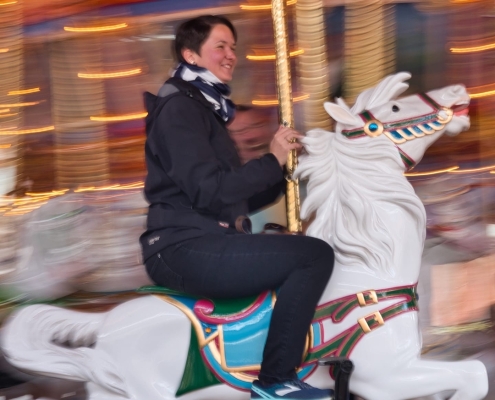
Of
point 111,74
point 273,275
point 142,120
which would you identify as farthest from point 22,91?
point 273,275

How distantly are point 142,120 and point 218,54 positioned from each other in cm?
136

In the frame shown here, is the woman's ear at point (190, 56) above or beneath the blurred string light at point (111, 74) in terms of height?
above

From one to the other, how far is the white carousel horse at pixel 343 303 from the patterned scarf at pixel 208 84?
0.30 m

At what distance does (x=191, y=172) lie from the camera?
242 centimetres

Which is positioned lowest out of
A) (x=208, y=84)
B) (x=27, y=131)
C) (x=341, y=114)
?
(x=27, y=131)

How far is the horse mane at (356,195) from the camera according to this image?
250cm

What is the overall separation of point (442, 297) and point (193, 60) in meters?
1.94

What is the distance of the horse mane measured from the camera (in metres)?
2.50

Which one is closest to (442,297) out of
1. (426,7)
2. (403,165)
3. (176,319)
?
(426,7)

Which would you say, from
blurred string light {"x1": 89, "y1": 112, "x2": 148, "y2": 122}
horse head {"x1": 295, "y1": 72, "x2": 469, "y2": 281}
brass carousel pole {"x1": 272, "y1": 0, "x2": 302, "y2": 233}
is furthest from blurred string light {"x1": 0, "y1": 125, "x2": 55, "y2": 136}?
horse head {"x1": 295, "y1": 72, "x2": 469, "y2": 281}

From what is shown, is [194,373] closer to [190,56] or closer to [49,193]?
[190,56]

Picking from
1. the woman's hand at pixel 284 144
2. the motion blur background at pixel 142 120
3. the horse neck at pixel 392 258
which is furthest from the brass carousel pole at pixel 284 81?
the motion blur background at pixel 142 120

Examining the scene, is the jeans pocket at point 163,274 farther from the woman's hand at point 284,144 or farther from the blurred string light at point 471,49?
the blurred string light at point 471,49

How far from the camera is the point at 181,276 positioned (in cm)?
250
